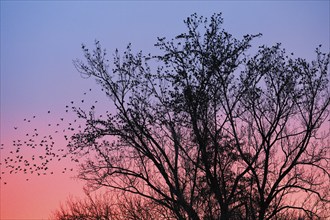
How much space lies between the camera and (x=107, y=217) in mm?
30156

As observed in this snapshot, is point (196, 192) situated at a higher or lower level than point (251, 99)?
lower

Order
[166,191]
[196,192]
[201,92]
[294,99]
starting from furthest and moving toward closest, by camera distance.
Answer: [166,191], [196,192], [294,99], [201,92]

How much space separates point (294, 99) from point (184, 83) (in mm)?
4859

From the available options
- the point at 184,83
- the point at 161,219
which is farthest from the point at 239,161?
the point at 161,219

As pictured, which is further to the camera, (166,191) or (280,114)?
(166,191)

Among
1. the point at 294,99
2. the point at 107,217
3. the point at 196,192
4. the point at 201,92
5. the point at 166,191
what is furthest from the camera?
the point at 107,217

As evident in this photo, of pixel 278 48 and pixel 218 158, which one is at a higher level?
pixel 278 48

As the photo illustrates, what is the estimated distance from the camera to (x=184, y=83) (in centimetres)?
2067

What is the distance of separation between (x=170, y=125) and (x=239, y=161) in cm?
327

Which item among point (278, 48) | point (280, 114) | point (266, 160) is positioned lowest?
point (266, 160)

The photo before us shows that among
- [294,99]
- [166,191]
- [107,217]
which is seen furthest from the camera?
[107,217]

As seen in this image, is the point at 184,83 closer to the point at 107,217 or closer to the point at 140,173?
the point at 140,173

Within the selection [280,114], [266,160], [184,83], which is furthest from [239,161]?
[184,83]

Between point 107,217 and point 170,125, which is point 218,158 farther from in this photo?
point 107,217
